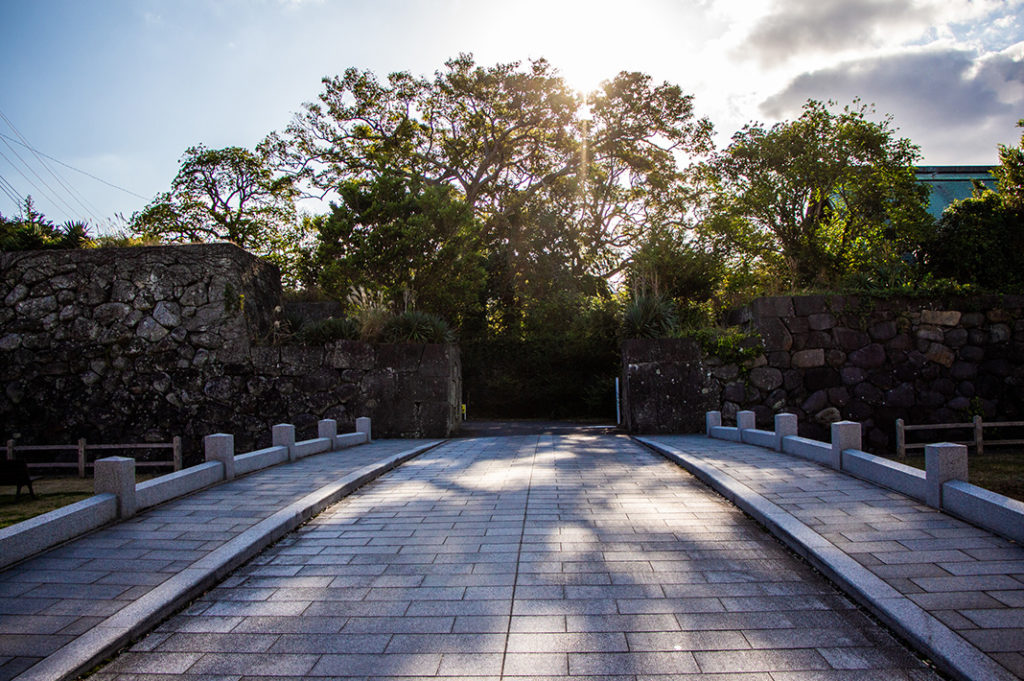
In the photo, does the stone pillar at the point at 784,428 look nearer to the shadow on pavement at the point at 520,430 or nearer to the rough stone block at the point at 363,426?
the shadow on pavement at the point at 520,430

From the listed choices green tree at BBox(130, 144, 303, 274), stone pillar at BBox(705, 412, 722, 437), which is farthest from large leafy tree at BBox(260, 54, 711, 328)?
stone pillar at BBox(705, 412, 722, 437)

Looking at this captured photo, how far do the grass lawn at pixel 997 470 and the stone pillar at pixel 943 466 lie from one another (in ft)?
7.05

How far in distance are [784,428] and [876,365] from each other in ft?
16.1

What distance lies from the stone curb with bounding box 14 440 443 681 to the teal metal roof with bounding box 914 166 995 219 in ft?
73.3

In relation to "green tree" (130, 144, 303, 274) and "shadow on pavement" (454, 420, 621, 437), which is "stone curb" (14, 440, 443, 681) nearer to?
"shadow on pavement" (454, 420, 621, 437)

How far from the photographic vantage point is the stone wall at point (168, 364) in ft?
36.5

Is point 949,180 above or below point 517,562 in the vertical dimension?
above

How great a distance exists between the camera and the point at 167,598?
3.20 meters

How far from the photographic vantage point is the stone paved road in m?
2.54

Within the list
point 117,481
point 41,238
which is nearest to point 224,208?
point 41,238

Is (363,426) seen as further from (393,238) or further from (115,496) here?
(393,238)

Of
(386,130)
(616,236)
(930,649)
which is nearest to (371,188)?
(386,130)

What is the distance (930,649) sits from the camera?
2557mm

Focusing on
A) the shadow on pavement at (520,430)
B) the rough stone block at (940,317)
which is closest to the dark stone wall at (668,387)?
the shadow on pavement at (520,430)
